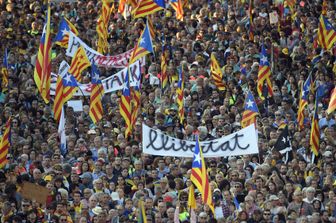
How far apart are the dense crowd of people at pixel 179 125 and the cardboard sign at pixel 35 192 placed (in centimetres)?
14

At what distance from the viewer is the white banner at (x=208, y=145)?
24.8m

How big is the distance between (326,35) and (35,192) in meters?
9.74

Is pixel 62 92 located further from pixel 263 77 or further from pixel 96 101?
pixel 263 77

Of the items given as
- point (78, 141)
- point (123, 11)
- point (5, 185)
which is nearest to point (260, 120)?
point (78, 141)

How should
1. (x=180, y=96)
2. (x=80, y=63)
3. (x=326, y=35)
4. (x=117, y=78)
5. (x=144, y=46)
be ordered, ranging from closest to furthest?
(x=180, y=96), (x=144, y=46), (x=117, y=78), (x=80, y=63), (x=326, y=35)

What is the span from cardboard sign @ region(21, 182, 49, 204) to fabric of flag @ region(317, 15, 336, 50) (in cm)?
A: 952

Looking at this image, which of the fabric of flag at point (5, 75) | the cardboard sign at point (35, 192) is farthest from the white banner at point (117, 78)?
the cardboard sign at point (35, 192)

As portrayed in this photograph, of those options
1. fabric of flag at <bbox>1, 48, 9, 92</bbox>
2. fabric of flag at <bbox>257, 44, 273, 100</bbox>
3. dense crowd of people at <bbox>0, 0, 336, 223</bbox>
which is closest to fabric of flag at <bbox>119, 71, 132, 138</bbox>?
dense crowd of people at <bbox>0, 0, 336, 223</bbox>

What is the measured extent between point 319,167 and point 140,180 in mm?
3064

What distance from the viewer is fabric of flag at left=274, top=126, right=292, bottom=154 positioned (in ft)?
86.6

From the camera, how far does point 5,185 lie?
2491 cm

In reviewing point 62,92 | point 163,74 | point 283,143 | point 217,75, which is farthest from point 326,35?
point 62,92

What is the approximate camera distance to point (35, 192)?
2409cm

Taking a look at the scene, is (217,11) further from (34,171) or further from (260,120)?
(34,171)
